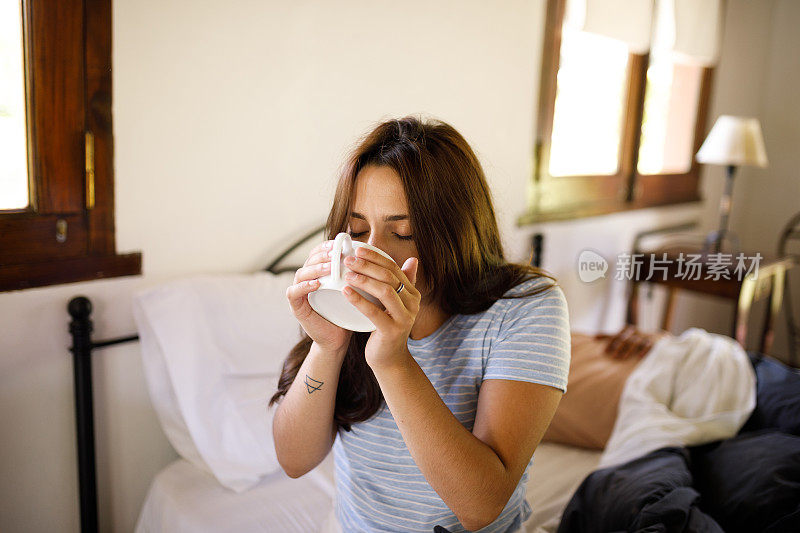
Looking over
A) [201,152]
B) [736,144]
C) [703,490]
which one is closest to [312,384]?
[201,152]

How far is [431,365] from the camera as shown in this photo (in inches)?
37.0

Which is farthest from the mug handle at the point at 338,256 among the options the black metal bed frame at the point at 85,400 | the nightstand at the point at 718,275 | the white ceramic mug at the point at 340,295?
the nightstand at the point at 718,275

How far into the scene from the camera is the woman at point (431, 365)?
2.55ft

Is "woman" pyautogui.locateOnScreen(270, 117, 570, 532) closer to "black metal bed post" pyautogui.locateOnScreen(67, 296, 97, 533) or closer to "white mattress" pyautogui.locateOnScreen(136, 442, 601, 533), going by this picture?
"white mattress" pyautogui.locateOnScreen(136, 442, 601, 533)

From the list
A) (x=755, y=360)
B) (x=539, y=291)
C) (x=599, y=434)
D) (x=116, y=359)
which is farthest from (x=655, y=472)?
(x=116, y=359)

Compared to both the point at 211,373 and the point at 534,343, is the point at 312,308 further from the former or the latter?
the point at 211,373

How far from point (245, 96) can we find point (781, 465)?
1.48 metres

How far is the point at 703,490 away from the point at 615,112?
202 centimetres

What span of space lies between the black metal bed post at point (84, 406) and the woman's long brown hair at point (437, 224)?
2.26 feet

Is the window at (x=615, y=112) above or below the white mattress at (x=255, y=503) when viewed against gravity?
above

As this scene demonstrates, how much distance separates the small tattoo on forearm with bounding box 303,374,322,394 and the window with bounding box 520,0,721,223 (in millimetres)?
1716

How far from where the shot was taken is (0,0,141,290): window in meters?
1.27

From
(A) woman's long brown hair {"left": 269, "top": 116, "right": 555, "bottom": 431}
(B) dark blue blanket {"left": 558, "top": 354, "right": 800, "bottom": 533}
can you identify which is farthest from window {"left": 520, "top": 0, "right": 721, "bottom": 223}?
(A) woman's long brown hair {"left": 269, "top": 116, "right": 555, "bottom": 431}

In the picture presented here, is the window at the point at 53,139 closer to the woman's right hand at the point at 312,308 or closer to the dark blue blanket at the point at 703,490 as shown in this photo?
the woman's right hand at the point at 312,308
